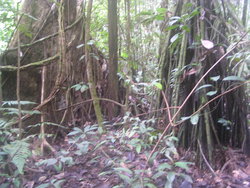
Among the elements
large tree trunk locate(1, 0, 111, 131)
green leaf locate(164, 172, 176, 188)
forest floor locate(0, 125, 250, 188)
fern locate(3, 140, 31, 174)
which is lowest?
forest floor locate(0, 125, 250, 188)

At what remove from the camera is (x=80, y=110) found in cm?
378

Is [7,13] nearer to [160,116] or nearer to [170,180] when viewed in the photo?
[160,116]

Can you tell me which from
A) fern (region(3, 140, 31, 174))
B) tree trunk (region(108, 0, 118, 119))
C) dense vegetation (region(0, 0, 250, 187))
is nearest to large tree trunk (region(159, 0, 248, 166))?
dense vegetation (region(0, 0, 250, 187))

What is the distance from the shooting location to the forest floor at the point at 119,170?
1.87 m

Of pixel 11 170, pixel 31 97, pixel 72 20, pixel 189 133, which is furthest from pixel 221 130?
pixel 72 20

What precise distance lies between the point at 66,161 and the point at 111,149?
1.45 ft

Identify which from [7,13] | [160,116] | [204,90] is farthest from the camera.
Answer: [160,116]

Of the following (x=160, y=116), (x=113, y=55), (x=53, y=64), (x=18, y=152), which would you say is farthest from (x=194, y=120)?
(x=53, y=64)

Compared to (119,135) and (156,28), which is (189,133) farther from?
(156,28)

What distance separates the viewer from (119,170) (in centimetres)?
192

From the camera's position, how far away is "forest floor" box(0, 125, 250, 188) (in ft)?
6.13

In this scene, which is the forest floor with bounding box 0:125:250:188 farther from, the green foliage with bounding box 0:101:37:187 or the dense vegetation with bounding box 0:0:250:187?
the green foliage with bounding box 0:101:37:187

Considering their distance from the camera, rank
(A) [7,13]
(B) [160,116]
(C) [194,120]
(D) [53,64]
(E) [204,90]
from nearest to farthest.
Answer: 1. (C) [194,120]
2. (E) [204,90]
3. (A) [7,13]
4. (B) [160,116]
5. (D) [53,64]

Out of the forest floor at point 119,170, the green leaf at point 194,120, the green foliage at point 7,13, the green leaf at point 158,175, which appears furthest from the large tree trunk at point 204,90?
the green foliage at point 7,13
